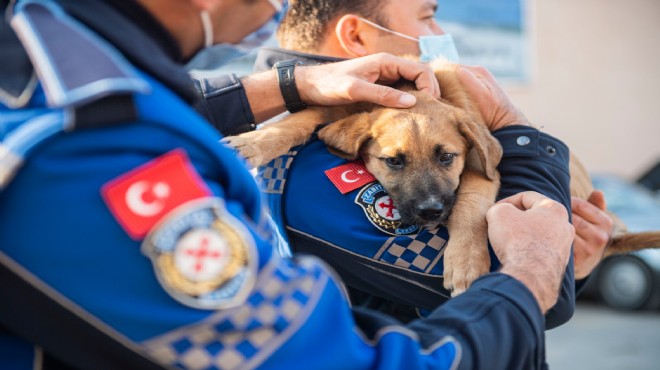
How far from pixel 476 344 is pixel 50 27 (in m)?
0.90

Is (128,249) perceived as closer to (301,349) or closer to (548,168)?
(301,349)

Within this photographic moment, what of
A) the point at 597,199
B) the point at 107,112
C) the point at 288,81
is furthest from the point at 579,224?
the point at 107,112

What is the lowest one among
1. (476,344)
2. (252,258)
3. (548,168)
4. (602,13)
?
(602,13)

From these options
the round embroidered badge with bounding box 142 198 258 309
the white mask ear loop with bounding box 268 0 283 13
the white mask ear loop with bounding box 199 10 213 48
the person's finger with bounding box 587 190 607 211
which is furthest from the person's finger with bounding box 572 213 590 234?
the round embroidered badge with bounding box 142 198 258 309

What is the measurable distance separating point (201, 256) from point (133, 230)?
106 millimetres

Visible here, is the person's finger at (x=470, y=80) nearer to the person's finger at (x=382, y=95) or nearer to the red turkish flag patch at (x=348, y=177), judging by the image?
the person's finger at (x=382, y=95)

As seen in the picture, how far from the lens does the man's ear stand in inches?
109

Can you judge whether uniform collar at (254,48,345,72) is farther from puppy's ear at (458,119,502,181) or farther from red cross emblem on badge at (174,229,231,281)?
red cross emblem on badge at (174,229,231,281)

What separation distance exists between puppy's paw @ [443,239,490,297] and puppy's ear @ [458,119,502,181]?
39 cm

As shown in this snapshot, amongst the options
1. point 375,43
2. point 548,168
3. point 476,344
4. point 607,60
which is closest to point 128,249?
point 476,344

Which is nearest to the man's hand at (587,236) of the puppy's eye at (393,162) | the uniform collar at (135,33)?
the puppy's eye at (393,162)

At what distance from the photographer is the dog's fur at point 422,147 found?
248 centimetres

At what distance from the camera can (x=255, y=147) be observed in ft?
8.39

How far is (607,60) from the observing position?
17.6 metres
